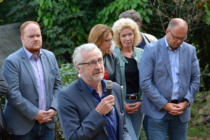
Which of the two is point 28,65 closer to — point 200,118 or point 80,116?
point 80,116

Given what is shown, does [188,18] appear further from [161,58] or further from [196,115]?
[161,58]

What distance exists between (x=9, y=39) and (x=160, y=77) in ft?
14.5

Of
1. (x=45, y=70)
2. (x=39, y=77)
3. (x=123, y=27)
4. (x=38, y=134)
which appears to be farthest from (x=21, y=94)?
(x=123, y=27)

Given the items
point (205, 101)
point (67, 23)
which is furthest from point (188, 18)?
point (67, 23)

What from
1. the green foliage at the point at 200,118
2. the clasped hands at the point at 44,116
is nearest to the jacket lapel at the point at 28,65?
the clasped hands at the point at 44,116

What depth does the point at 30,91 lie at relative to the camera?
4012 millimetres

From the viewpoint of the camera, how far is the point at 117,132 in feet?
9.97

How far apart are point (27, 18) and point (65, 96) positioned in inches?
223

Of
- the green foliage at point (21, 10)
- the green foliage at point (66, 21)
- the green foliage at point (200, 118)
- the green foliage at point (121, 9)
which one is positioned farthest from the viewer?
the green foliage at point (21, 10)

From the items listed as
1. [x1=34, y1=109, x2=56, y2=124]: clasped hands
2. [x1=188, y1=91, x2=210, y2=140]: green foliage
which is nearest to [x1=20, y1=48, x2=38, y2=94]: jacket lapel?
[x1=34, y1=109, x2=56, y2=124]: clasped hands

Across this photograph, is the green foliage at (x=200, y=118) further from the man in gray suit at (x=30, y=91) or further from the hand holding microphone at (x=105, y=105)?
the hand holding microphone at (x=105, y=105)

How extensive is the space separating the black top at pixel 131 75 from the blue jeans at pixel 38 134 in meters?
A: 1.06

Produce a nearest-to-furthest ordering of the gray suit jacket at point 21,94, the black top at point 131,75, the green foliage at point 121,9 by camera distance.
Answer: the gray suit jacket at point 21,94, the black top at point 131,75, the green foliage at point 121,9

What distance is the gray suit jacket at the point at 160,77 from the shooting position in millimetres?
4098
